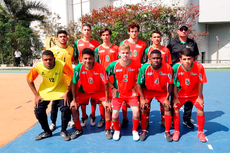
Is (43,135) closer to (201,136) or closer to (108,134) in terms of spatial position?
(108,134)

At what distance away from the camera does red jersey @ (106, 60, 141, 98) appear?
3.86 metres

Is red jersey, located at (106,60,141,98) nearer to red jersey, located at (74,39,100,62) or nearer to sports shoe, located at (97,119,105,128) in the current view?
sports shoe, located at (97,119,105,128)

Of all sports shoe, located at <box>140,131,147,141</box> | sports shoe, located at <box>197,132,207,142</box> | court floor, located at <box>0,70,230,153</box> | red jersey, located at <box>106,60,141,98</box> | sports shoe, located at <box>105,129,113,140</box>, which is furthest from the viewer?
red jersey, located at <box>106,60,141,98</box>

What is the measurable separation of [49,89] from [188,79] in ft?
8.78

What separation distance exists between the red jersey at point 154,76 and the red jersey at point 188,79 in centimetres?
14

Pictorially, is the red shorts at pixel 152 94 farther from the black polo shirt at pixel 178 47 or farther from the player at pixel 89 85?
the black polo shirt at pixel 178 47

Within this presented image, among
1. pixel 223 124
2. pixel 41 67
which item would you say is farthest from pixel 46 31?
pixel 223 124

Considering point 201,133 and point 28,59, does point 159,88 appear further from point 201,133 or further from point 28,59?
point 28,59

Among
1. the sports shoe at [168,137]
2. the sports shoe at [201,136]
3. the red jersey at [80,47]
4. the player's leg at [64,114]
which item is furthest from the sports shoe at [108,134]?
the red jersey at [80,47]

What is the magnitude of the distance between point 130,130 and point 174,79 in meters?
1.38

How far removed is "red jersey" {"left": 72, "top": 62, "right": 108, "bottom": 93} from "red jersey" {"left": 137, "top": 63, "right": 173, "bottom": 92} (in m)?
0.72

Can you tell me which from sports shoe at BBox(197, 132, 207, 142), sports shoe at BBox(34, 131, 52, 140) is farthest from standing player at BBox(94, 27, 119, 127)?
sports shoe at BBox(197, 132, 207, 142)

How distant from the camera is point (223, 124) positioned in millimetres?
4211

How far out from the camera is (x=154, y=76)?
3.77m
